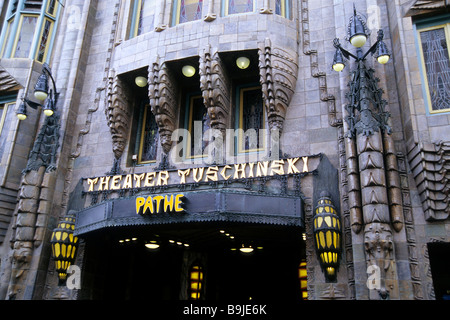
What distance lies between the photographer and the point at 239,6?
681 inches

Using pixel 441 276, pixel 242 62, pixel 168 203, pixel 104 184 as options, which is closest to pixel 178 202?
pixel 168 203

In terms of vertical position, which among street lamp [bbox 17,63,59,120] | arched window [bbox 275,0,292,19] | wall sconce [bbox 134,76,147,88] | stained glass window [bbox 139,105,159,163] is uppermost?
arched window [bbox 275,0,292,19]

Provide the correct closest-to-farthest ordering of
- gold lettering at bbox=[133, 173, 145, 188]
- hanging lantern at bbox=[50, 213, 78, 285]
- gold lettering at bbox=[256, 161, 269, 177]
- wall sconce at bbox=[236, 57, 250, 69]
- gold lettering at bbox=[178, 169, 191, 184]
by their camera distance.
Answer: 1. gold lettering at bbox=[256, 161, 269, 177]
2. gold lettering at bbox=[178, 169, 191, 184]
3. hanging lantern at bbox=[50, 213, 78, 285]
4. gold lettering at bbox=[133, 173, 145, 188]
5. wall sconce at bbox=[236, 57, 250, 69]

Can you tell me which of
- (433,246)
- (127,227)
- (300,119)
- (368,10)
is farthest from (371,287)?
(368,10)

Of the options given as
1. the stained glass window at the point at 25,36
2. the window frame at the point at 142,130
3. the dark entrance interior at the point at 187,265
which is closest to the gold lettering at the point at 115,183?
the window frame at the point at 142,130

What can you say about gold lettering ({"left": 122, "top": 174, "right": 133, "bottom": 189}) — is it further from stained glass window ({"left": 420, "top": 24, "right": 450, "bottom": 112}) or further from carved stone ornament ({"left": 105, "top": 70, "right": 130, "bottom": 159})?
stained glass window ({"left": 420, "top": 24, "right": 450, "bottom": 112})

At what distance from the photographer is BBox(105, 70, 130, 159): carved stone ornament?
17250 mm

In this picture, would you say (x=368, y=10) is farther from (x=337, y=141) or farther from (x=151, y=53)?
(x=151, y=53)

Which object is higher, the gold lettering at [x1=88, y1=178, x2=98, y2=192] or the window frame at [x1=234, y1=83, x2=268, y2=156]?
the window frame at [x1=234, y1=83, x2=268, y2=156]

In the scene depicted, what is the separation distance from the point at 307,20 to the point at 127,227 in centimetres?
985

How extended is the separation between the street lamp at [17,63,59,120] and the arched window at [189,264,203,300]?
8784 mm

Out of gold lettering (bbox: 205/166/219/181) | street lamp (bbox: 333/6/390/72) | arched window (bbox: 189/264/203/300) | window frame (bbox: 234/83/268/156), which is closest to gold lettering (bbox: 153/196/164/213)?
gold lettering (bbox: 205/166/219/181)

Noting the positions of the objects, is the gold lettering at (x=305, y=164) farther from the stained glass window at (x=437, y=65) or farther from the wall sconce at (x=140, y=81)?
the wall sconce at (x=140, y=81)

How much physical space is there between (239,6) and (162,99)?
4.73m
